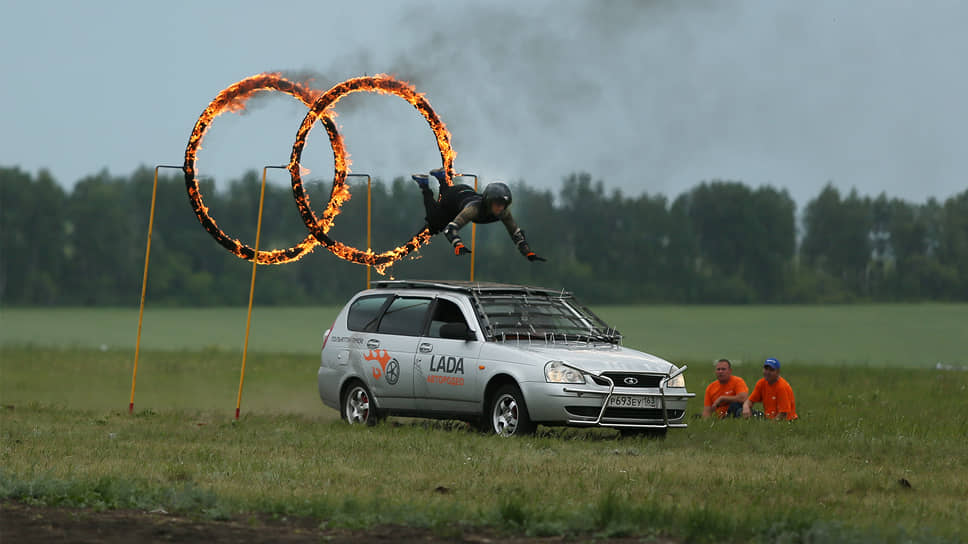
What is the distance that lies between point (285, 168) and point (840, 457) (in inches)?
358

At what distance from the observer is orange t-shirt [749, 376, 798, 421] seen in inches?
770

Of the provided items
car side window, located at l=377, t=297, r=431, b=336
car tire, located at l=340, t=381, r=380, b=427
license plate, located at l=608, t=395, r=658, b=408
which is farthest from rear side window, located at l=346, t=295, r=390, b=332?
license plate, located at l=608, t=395, r=658, b=408

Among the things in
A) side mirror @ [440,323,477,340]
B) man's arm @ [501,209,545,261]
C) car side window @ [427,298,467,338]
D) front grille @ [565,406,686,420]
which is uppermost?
man's arm @ [501,209,545,261]

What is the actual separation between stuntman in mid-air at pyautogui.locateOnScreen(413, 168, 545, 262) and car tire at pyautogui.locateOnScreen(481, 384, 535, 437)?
204cm

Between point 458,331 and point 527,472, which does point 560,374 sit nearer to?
point 458,331

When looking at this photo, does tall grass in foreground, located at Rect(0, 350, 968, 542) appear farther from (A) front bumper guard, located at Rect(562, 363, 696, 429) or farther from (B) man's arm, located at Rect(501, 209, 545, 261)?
(B) man's arm, located at Rect(501, 209, 545, 261)

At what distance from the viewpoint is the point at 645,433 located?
57.4 feet

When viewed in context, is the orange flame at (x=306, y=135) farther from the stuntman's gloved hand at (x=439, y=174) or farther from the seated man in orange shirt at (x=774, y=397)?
the seated man in orange shirt at (x=774, y=397)

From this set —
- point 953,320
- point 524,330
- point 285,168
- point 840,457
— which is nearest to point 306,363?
point 285,168

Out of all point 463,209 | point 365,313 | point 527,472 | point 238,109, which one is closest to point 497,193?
point 463,209

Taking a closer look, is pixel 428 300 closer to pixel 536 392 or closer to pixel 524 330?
pixel 524 330

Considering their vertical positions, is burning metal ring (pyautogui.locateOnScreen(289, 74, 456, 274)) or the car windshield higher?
burning metal ring (pyautogui.locateOnScreen(289, 74, 456, 274))

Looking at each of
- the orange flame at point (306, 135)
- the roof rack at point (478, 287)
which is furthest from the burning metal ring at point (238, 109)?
the roof rack at point (478, 287)

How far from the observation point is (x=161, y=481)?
39.8 ft
